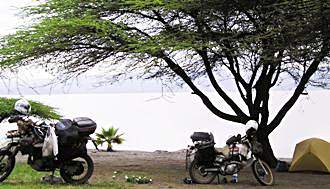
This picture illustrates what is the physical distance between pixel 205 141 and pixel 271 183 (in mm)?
1285

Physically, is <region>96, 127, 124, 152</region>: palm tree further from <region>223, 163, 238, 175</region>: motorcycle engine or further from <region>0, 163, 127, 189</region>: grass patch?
<region>223, 163, 238, 175</region>: motorcycle engine

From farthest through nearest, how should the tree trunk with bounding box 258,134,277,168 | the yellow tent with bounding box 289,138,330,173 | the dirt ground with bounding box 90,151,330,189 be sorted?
the tree trunk with bounding box 258,134,277,168 < the yellow tent with bounding box 289,138,330,173 < the dirt ground with bounding box 90,151,330,189

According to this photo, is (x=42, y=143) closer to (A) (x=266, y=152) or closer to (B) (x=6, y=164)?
(B) (x=6, y=164)

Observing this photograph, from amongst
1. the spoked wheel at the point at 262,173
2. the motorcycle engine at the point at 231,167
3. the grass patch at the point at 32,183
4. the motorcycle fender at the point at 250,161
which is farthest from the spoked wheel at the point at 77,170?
the spoked wheel at the point at 262,173

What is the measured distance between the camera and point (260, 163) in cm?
1005

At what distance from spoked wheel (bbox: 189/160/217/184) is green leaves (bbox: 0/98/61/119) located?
4.19 meters

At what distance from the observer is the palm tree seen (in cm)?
1725

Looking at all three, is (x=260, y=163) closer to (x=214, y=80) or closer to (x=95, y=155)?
(x=214, y=80)

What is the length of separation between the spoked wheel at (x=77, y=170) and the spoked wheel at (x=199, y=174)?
1771 mm

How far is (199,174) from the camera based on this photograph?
32.8 ft

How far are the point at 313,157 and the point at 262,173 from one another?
8.26 feet

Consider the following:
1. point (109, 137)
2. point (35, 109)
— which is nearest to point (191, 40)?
point (35, 109)

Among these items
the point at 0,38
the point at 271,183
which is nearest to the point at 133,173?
the point at 271,183

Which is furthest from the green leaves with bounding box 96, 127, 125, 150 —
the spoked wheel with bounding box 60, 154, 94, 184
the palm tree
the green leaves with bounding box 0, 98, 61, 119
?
the spoked wheel with bounding box 60, 154, 94, 184
